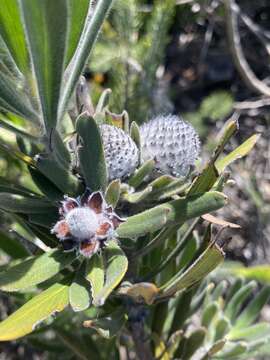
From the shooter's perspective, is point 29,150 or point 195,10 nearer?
point 29,150

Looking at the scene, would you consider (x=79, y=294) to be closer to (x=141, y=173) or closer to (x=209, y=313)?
(x=141, y=173)

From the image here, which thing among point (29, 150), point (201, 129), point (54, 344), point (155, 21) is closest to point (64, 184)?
point (29, 150)

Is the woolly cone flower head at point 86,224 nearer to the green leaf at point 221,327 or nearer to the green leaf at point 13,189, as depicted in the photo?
the green leaf at point 13,189

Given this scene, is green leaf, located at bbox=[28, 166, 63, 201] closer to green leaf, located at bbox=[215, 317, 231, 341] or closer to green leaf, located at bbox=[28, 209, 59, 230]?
green leaf, located at bbox=[28, 209, 59, 230]

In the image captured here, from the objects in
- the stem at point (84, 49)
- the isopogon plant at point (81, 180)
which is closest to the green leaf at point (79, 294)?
the isopogon plant at point (81, 180)

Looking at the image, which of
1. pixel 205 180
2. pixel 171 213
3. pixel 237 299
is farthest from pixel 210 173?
pixel 237 299

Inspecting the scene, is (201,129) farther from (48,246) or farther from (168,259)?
(48,246)

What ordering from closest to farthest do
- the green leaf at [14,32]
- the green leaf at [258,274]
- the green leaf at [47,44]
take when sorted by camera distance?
the green leaf at [47,44]
the green leaf at [14,32]
the green leaf at [258,274]
